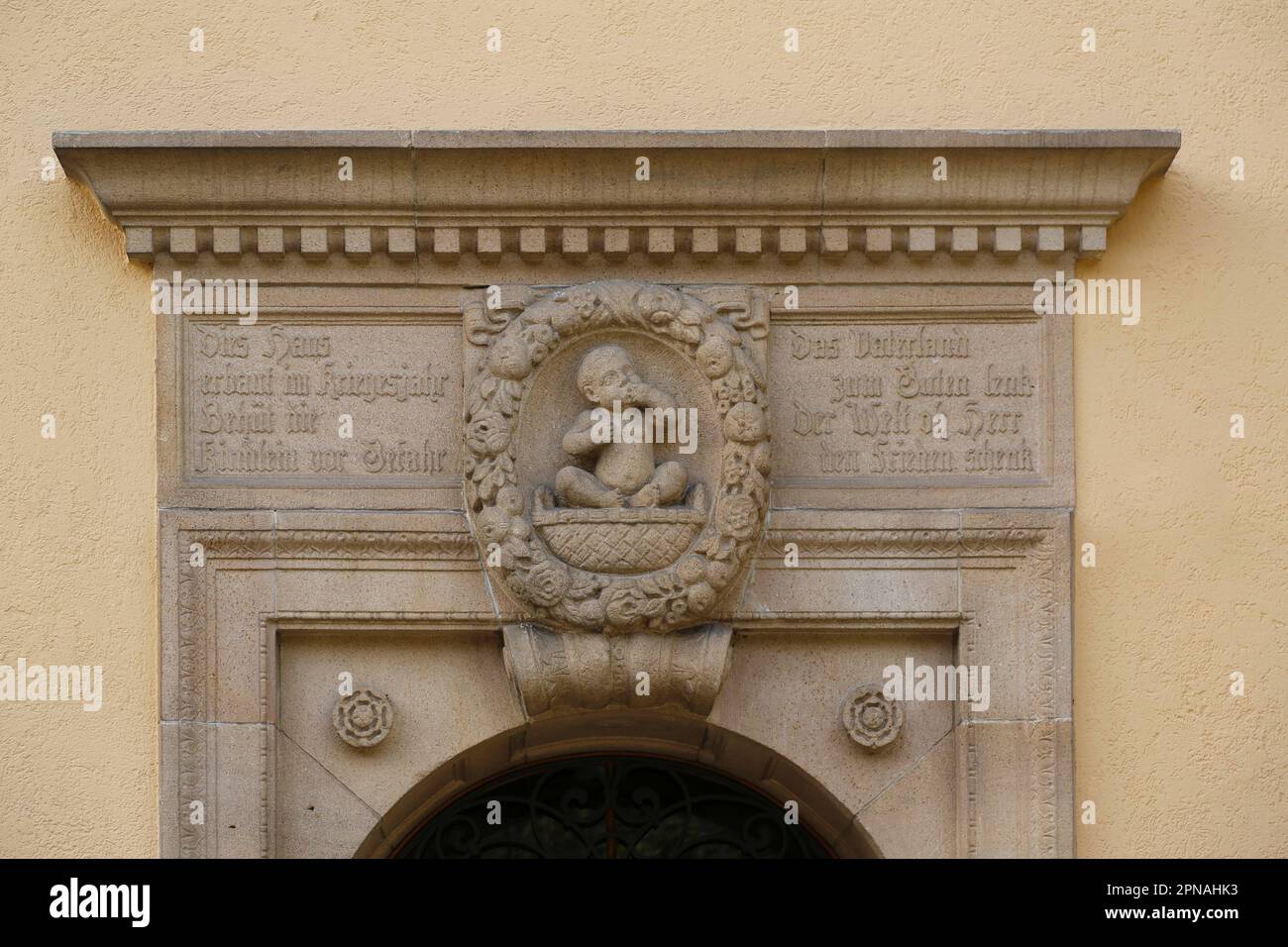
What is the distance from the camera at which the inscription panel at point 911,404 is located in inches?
269

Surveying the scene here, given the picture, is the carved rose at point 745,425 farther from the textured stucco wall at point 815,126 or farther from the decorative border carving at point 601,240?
the textured stucco wall at point 815,126

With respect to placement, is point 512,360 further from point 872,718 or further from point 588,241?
point 872,718

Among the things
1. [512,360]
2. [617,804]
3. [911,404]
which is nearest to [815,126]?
[911,404]

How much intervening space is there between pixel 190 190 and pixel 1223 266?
10.6 ft

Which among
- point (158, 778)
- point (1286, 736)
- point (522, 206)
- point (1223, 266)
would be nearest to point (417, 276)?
point (522, 206)

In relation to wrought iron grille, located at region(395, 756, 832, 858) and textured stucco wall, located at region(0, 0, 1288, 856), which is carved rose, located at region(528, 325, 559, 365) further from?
wrought iron grille, located at region(395, 756, 832, 858)

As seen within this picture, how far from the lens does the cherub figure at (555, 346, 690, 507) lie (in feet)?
21.9

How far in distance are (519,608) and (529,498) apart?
338mm

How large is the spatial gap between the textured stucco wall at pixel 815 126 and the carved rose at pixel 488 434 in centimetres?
97

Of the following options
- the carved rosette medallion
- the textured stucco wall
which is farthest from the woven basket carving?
the textured stucco wall

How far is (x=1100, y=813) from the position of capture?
670 centimetres

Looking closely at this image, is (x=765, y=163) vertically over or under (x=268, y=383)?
over
